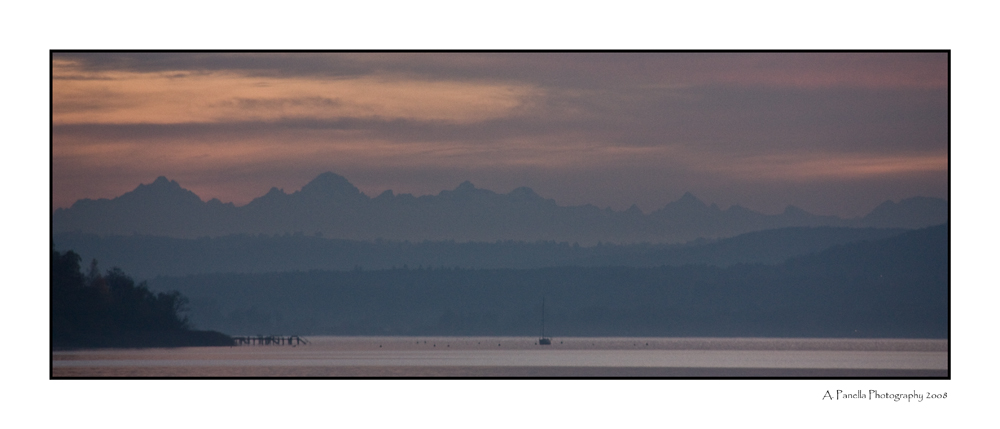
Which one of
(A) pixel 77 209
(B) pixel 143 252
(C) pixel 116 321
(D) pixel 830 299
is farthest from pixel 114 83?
(D) pixel 830 299

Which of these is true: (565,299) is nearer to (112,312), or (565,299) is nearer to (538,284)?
(538,284)

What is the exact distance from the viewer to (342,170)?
28.8 meters

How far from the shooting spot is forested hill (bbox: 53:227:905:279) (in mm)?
29641

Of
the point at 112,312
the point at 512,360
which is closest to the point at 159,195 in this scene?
the point at 112,312

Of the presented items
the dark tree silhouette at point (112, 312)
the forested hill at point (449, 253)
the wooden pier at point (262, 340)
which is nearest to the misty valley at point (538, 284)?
the forested hill at point (449, 253)

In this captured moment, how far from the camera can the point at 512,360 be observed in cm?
3597

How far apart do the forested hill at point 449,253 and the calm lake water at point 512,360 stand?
2561mm

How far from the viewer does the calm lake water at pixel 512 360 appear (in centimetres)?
2475

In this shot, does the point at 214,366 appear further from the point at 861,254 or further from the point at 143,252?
the point at 861,254

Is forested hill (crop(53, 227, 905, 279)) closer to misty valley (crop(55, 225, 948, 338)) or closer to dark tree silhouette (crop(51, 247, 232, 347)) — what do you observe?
misty valley (crop(55, 225, 948, 338))

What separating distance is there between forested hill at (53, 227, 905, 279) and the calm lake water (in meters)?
2.56

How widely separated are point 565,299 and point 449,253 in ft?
23.6

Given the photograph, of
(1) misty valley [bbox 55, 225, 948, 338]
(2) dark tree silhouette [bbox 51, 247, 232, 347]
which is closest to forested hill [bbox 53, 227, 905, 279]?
(1) misty valley [bbox 55, 225, 948, 338]

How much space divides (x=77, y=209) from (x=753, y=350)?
1058 inches
